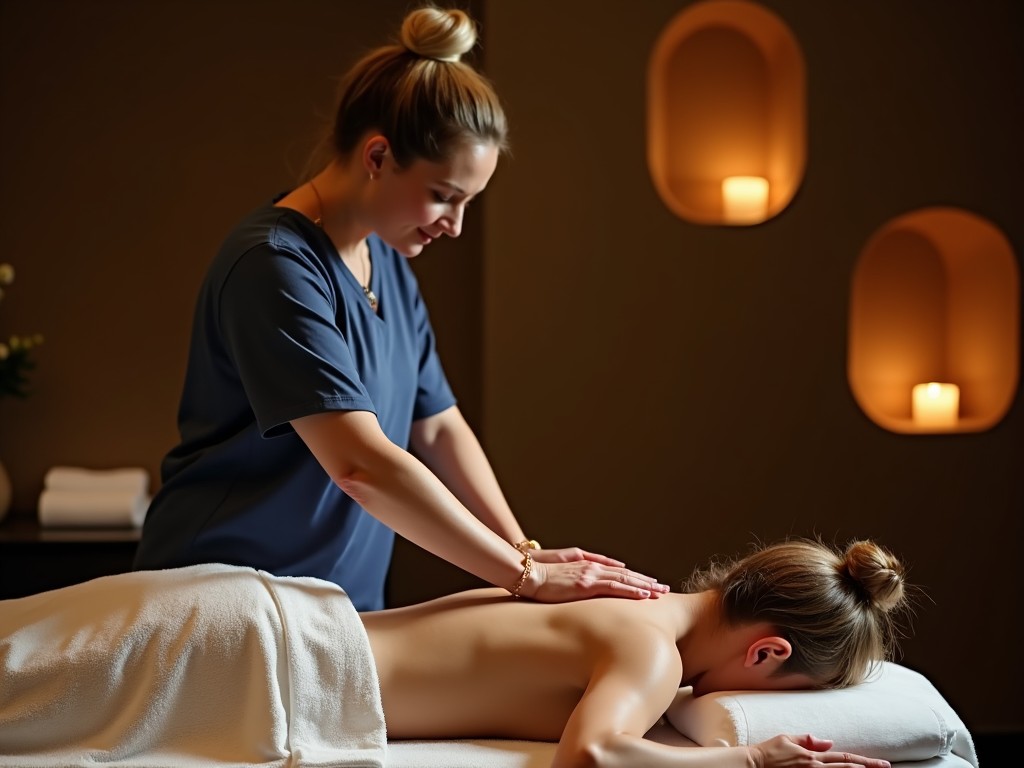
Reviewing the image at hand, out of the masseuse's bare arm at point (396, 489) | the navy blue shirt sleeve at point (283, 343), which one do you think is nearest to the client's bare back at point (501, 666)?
the masseuse's bare arm at point (396, 489)

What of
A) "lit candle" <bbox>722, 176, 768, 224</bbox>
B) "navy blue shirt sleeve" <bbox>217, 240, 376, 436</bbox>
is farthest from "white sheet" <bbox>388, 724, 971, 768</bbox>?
"lit candle" <bbox>722, 176, 768, 224</bbox>

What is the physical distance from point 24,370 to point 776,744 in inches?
103

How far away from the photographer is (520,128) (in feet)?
9.54

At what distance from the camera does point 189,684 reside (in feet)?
4.87

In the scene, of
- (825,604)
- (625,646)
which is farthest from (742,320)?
(625,646)

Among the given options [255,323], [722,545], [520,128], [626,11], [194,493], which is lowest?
[722,545]

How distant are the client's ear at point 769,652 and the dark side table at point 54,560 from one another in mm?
1885

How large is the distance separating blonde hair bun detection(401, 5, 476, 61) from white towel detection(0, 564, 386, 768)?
881 millimetres

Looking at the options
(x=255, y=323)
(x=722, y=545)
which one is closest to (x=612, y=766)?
(x=255, y=323)

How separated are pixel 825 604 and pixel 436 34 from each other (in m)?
1.06

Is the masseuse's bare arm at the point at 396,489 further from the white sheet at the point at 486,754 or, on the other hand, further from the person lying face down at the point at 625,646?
the white sheet at the point at 486,754

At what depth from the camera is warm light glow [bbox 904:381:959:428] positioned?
124 inches

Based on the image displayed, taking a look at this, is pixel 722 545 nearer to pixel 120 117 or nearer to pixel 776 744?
pixel 776 744

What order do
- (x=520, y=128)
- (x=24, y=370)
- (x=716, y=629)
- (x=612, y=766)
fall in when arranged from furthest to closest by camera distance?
(x=24, y=370) < (x=520, y=128) < (x=716, y=629) < (x=612, y=766)
